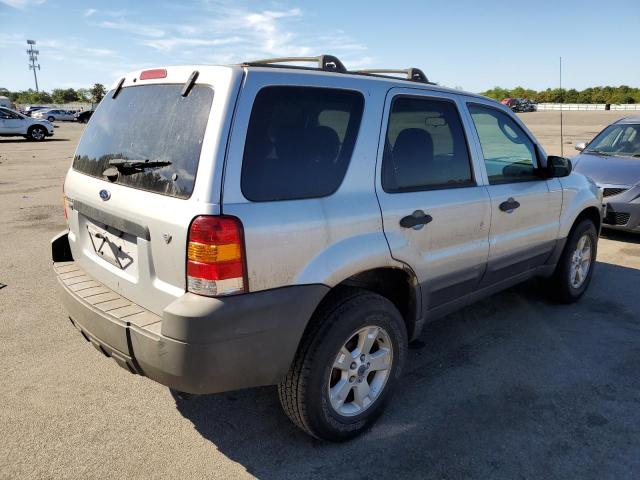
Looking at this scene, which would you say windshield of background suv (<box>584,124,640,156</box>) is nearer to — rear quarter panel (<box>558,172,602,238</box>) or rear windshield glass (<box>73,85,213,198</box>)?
rear quarter panel (<box>558,172,602,238</box>)

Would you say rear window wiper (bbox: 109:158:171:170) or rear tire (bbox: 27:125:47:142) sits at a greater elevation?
rear tire (bbox: 27:125:47:142)

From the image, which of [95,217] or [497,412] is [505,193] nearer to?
[497,412]

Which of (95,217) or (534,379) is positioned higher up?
(95,217)

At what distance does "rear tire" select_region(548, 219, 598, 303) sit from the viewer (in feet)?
15.2

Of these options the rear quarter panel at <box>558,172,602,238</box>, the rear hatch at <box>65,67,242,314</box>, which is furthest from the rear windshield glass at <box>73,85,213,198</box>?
the rear quarter panel at <box>558,172,602,238</box>

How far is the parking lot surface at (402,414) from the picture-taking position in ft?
8.68

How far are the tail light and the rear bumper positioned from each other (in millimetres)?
56

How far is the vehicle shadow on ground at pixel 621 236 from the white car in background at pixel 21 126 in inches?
998

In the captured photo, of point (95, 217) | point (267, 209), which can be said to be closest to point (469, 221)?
point (267, 209)

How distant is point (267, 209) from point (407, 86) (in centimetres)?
135

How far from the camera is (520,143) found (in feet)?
13.4

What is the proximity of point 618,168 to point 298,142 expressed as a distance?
629cm

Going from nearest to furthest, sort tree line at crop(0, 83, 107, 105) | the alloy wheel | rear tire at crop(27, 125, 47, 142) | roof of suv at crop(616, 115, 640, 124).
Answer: the alloy wheel → roof of suv at crop(616, 115, 640, 124) → rear tire at crop(27, 125, 47, 142) → tree line at crop(0, 83, 107, 105)

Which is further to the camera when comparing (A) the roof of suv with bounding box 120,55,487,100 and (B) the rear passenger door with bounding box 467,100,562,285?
(B) the rear passenger door with bounding box 467,100,562,285
